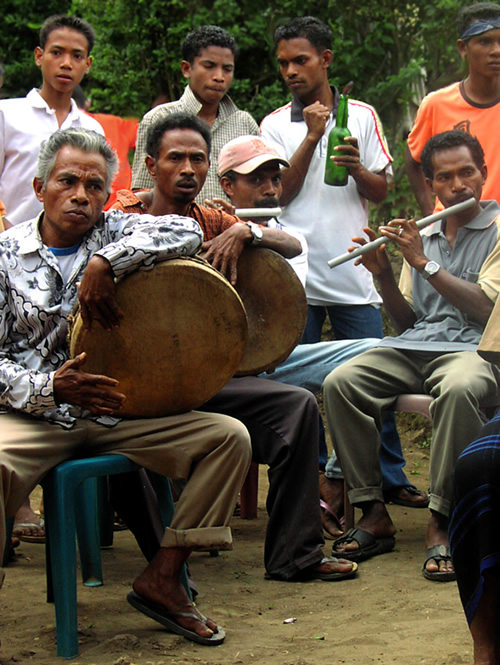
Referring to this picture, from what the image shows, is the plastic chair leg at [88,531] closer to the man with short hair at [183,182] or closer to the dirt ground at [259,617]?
the dirt ground at [259,617]

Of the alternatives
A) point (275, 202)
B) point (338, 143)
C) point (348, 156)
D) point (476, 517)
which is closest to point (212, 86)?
point (338, 143)

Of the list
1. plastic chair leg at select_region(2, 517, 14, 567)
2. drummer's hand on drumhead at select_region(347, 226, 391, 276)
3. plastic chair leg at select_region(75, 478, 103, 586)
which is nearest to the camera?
plastic chair leg at select_region(2, 517, 14, 567)

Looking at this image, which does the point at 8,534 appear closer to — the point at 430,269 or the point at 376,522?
the point at 376,522

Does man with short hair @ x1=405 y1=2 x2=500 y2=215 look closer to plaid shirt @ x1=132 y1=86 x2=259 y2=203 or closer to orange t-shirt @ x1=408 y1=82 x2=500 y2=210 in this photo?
orange t-shirt @ x1=408 y1=82 x2=500 y2=210

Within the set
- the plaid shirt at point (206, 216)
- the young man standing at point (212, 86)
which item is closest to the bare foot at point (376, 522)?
the plaid shirt at point (206, 216)

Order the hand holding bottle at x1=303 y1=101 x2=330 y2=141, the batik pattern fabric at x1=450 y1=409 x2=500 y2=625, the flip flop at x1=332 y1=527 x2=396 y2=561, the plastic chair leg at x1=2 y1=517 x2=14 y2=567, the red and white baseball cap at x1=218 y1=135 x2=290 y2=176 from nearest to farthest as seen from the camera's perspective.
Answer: the batik pattern fabric at x1=450 y1=409 x2=500 y2=625 → the plastic chair leg at x1=2 y1=517 x2=14 y2=567 → the flip flop at x1=332 y1=527 x2=396 y2=561 → the red and white baseball cap at x1=218 y1=135 x2=290 y2=176 → the hand holding bottle at x1=303 y1=101 x2=330 y2=141

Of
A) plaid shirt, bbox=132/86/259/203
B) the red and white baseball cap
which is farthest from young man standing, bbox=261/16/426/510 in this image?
the red and white baseball cap

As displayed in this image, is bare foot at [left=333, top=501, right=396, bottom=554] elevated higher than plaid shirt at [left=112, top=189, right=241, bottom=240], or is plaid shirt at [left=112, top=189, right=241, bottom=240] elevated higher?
plaid shirt at [left=112, top=189, right=241, bottom=240]

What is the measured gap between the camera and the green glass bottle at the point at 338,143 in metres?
5.14

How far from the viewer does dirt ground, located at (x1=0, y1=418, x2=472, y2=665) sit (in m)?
3.20

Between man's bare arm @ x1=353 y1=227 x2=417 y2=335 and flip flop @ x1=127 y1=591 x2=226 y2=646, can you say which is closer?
flip flop @ x1=127 y1=591 x2=226 y2=646

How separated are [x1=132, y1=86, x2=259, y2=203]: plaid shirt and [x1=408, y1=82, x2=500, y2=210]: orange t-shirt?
87 cm

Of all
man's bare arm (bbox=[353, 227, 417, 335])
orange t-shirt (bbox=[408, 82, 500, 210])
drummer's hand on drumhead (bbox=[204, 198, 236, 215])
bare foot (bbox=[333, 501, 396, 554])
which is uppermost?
orange t-shirt (bbox=[408, 82, 500, 210])

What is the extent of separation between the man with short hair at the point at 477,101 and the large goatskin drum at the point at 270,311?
124cm
